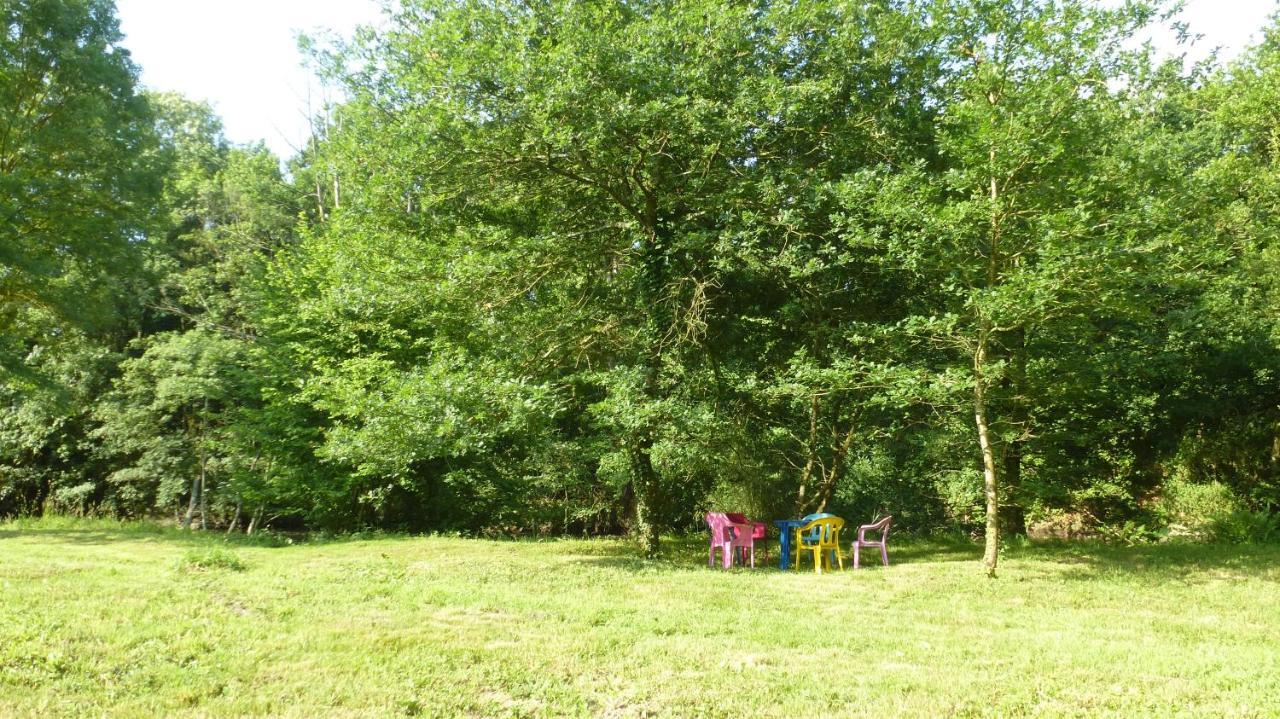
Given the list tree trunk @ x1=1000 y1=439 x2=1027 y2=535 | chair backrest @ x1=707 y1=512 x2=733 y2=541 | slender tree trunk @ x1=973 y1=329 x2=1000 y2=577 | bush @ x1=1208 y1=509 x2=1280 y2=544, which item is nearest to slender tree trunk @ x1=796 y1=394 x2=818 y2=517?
chair backrest @ x1=707 y1=512 x2=733 y2=541

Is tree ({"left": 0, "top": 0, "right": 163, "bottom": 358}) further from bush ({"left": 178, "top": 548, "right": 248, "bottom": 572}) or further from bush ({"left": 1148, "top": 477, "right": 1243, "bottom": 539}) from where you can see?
bush ({"left": 1148, "top": 477, "right": 1243, "bottom": 539})

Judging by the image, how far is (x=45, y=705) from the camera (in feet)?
12.4

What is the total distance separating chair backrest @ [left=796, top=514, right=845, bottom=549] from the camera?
1091 cm

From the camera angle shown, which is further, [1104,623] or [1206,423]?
[1206,423]

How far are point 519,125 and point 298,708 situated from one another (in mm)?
8166

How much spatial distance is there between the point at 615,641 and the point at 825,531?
6167 millimetres

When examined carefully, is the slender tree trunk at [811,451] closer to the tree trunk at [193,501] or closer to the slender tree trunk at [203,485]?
the slender tree trunk at [203,485]

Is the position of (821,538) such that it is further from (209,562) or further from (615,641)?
(209,562)

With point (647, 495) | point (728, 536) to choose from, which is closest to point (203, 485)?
point (647, 495)

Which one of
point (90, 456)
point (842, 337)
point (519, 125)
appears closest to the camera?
point (519, 125)

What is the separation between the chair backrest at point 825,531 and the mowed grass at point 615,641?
122 cm

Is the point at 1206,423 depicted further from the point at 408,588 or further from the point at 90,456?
the point at 90,456

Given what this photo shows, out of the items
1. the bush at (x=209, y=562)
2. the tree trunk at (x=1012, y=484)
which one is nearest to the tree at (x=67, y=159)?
the bush at (x=209, y=562)

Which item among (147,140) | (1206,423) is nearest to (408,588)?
(147,140)
